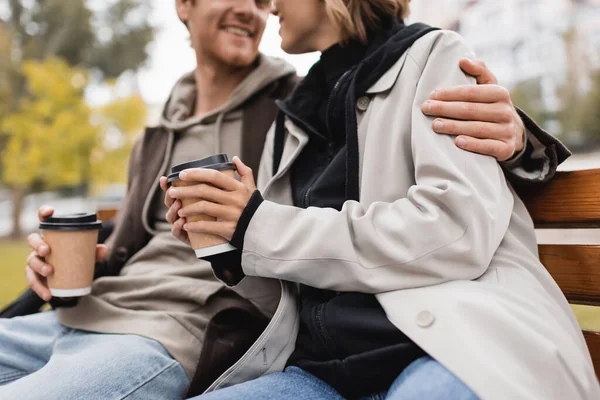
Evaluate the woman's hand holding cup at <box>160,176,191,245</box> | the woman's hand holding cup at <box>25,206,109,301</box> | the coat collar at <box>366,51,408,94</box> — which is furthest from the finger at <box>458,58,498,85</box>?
the woman's hand holding cup at <box>25,206,109,301</box>

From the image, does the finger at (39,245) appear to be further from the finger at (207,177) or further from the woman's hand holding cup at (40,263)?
the finger at (207,177)

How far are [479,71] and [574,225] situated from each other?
16.7 inches

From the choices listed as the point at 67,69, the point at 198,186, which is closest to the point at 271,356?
the point at 198,186

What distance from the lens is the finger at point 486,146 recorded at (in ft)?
3.26

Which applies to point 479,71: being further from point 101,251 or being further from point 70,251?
point 101,251

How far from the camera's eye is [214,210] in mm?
1014

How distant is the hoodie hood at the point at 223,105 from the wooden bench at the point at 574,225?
2.88 feet

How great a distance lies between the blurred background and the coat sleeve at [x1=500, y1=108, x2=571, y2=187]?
39.3ft

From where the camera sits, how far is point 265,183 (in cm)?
145

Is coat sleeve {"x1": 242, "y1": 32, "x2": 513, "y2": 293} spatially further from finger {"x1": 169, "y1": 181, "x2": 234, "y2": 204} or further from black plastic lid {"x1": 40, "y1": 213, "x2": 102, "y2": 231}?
black plastic lid {"x1": 40, "y1": 213, "x2": 102, "y2": 231}

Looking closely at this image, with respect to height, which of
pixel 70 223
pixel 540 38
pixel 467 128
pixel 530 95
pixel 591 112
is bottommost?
pixel 591 112

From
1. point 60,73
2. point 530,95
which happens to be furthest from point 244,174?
point 530,95

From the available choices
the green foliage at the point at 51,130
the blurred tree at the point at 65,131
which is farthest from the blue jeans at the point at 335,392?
the green foliage at the point at 51,130

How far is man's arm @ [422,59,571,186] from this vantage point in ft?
3.30
